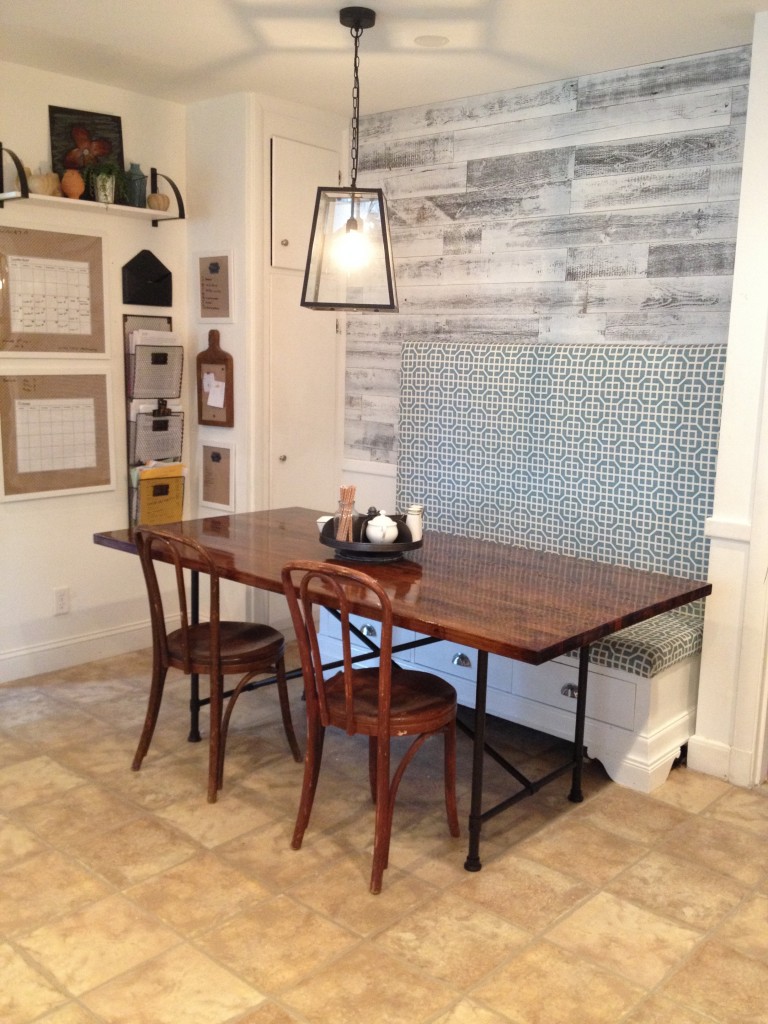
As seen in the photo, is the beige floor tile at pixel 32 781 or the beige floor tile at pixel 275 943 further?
the beige floor tile at pixel 32 781

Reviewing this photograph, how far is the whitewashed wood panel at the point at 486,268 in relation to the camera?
3701 mm

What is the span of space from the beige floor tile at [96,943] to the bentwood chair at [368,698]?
0.50 meters

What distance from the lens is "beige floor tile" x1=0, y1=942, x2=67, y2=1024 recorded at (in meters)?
1.98

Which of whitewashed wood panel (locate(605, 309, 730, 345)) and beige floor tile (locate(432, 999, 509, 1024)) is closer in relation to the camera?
beige floor tile (locate(432, 999, 509, 1024))

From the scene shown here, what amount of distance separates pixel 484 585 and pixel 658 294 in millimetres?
1360

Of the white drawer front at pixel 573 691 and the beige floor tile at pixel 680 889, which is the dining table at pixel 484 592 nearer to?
the white drawer front at pixel 573 691

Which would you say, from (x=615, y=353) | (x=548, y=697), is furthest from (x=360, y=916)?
(x=615, y=353)

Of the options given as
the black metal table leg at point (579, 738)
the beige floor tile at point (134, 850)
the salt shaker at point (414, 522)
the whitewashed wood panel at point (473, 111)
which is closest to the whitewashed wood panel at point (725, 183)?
the whitewashed wood panel at point (473, 111)

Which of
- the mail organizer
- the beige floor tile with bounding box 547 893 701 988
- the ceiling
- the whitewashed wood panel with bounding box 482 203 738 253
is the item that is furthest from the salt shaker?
the mail organizer

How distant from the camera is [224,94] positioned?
4016mm

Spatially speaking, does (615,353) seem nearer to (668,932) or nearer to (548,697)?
(548,697)

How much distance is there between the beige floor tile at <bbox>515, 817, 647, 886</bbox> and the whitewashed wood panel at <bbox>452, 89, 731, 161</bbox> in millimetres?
2351

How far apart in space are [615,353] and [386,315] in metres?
1.31

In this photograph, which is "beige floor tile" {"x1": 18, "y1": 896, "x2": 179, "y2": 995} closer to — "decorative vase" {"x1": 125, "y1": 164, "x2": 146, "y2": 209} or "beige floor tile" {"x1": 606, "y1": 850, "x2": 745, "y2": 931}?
"beige floor tile" {"x1": 606, "y1": 850, "x2": 745, "y2": 931}
